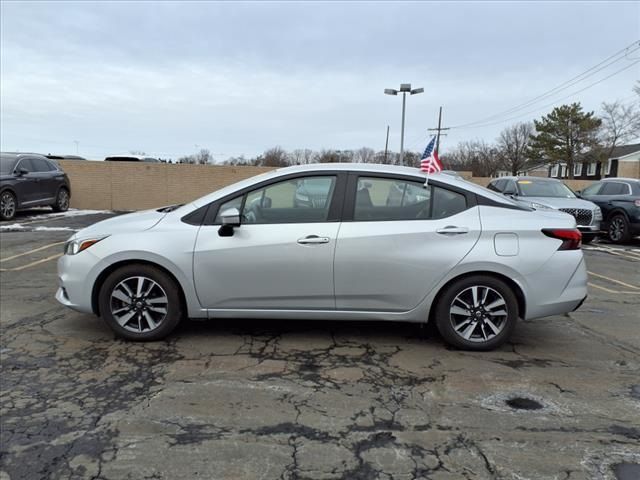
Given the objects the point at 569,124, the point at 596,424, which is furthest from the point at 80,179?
the point at 569,124

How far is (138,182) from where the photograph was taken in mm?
20031

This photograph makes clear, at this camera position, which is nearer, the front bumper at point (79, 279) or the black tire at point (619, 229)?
the front bumper at point (79, 279)

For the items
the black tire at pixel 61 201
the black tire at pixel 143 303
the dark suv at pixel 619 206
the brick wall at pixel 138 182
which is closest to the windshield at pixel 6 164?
the black tire at pixel 61 201

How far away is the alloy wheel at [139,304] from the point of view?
434 centimetres

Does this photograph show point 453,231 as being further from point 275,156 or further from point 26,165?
point 275,156

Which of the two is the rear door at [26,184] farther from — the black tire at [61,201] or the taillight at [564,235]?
the taillight at [564,235]

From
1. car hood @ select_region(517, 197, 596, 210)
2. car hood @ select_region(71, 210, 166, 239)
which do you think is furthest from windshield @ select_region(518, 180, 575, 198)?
car hood @ select_region(71, 210, 166, 239)

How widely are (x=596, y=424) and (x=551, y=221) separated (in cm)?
177

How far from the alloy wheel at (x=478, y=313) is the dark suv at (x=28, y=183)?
13021mm

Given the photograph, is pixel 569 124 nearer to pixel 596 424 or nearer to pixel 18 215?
pixel 18 215

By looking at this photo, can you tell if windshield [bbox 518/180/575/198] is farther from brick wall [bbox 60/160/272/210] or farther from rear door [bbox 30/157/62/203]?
rear door [bbox 30/157/62/203]

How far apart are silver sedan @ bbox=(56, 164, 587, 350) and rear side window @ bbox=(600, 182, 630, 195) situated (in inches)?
408

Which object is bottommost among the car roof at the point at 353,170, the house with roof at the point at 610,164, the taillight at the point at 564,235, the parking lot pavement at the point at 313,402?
the parking lot pavement at the point at 313,402

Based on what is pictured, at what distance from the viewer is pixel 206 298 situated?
4320mm
